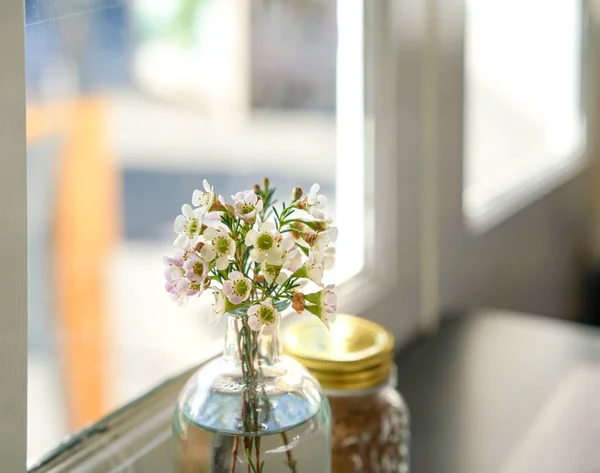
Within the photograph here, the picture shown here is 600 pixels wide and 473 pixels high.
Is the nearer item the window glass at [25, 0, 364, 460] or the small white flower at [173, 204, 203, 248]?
the small white flower at [173, 204, 203, 248]

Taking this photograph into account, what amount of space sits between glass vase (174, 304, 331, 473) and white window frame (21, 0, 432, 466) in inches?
18.9

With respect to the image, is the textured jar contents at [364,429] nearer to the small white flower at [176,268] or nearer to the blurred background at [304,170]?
the blurred background at [304,170]

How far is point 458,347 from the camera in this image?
4.20ft

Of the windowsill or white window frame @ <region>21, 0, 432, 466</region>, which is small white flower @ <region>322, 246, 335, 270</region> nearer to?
white window frame @ <region>21, 0, 432, 466</region>

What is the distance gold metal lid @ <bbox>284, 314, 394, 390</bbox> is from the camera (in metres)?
0.86

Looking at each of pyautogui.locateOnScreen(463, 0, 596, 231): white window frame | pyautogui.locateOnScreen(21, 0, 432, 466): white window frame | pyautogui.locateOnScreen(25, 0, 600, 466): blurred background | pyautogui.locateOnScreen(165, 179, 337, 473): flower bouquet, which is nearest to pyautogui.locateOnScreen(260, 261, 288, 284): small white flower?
pyautogui.locateOnScreen(165, 179, 337, 473): flower bouquet

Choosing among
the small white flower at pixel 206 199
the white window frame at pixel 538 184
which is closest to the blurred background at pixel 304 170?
the white window frame at pixel 538 184

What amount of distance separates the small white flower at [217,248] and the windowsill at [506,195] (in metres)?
0.93

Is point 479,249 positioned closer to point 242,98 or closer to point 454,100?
point 454,100

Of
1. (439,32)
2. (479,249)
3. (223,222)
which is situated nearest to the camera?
(223,222)

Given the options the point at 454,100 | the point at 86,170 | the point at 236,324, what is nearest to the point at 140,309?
the point at 86,170

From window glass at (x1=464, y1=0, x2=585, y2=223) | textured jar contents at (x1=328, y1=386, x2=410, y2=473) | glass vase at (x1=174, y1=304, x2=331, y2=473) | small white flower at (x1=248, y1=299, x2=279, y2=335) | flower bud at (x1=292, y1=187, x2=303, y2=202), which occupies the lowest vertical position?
textured jar contents at (x1=328, y1=386, x2=410, y2=473)

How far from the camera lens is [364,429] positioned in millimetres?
877

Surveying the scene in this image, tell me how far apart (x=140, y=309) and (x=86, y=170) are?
0.33m
